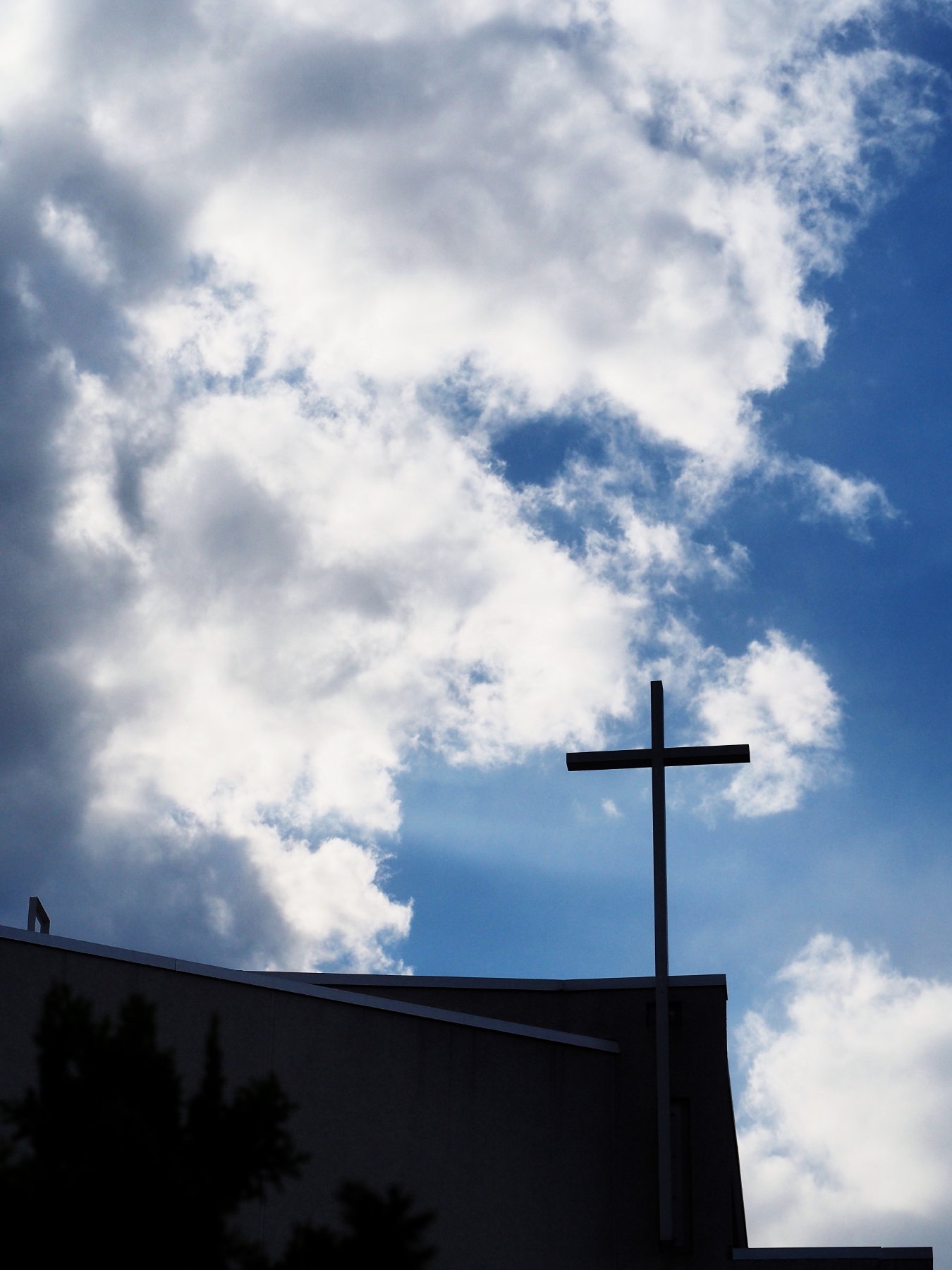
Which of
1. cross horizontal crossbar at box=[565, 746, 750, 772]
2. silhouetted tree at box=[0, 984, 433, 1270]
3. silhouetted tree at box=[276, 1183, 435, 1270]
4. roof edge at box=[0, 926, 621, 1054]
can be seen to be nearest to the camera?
silhouetted tree at box=[276, 1183, 435, 1270]

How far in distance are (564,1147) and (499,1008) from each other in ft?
7.57

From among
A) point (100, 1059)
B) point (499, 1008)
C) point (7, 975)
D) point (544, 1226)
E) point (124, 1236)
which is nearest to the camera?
point (124, 1236)

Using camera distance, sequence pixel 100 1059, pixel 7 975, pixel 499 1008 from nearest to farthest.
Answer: pixel 100 1059 → pixel 7 975 → pixel 499 1008

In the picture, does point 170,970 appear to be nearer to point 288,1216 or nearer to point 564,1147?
point 288,1216

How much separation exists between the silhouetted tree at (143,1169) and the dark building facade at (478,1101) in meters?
9.32

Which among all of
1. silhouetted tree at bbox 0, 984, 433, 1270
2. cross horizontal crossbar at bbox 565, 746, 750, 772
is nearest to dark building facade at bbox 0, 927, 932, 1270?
cross horizontal crossbar at bbox 565, 746, 750, 772

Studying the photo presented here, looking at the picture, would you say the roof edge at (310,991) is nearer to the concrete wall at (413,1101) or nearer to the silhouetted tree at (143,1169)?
the concrete wall at (413,1101)

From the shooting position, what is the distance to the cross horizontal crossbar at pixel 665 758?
730 inches

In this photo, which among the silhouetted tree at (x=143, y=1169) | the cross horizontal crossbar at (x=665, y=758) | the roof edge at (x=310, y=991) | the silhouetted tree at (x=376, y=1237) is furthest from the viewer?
the cross horizontal crossbar at (x=665, y=758)

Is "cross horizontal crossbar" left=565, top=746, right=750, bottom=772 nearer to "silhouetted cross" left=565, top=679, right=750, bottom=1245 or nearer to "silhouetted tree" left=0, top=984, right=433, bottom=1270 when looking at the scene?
"silhouetted cross" left=565, top=679, right=750, bottom=1245

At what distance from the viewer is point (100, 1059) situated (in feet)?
21.5

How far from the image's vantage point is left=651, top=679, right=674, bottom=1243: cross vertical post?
16766mm

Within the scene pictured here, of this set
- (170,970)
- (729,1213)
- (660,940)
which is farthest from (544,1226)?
(170,970)

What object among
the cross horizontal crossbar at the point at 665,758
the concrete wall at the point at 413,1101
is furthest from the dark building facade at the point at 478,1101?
the cross horizontal crossbar at the point at 665,758
